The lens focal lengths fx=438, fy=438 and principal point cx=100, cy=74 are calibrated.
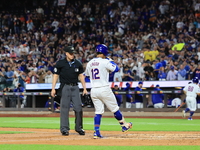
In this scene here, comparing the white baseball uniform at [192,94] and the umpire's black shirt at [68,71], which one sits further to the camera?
the white baseball uniform at [192,94]

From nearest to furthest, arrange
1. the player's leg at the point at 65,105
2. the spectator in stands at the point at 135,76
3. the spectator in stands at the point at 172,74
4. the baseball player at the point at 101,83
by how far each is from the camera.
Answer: the baseball player at the point at 101,83, the player's leg at the point at 65,105, the spectator in stands at the point at 172,74, the spectator in stands at the point at 135,76

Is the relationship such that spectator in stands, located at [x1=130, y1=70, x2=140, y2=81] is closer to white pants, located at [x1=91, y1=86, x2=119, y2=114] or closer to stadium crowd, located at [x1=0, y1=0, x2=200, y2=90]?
stadium crowd, located at [x1=0, y1=0, x2=200, y2=90]

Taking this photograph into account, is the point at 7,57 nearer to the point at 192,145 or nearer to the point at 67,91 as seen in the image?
the point at 67,91

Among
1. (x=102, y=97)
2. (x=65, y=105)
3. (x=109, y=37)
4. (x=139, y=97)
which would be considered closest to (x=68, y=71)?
(x=65, y=105)

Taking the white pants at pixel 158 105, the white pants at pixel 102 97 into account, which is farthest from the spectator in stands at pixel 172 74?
the white pants at pixel 102 97

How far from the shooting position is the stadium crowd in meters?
22.4

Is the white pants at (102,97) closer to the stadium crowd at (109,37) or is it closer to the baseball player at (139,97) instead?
the stadium crowd at (109,37)

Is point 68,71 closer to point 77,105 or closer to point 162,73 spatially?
point 77,105

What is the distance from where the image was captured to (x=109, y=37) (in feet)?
91.8

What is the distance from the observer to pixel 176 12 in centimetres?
2708

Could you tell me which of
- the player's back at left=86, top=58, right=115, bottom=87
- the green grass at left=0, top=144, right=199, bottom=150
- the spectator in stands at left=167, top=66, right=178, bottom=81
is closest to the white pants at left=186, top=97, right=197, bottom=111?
the spectator in stands at left=167, top=66, right=178, bottom=81

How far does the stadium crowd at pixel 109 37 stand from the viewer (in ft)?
73.6

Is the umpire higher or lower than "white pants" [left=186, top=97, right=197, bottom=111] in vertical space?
higher

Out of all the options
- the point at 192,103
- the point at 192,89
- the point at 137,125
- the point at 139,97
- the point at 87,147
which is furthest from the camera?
the point at 139,97
